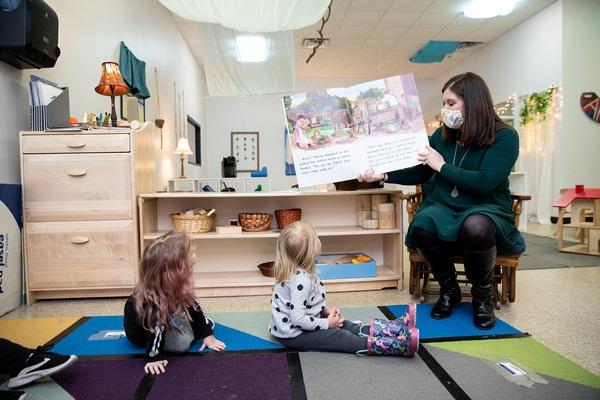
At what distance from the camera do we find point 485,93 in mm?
1978

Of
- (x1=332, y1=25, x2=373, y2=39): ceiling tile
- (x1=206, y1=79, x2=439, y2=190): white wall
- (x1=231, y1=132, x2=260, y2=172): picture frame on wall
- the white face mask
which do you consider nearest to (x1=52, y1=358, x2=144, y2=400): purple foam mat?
the white face mask

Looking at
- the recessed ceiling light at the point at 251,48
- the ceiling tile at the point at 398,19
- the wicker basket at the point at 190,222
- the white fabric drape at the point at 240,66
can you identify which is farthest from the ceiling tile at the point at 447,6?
the wicker basket at the point at 190,222

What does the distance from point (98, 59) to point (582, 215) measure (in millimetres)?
4869

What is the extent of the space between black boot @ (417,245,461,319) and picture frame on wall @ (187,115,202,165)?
5.42m

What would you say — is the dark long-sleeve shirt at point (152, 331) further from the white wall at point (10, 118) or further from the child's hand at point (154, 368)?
the white wall at point (10, 118)

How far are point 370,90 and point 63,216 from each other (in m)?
2.00

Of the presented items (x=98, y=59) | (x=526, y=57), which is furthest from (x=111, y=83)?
(x=526, y=57)

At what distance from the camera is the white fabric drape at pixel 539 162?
19.4 ft

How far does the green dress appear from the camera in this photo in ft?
6.33

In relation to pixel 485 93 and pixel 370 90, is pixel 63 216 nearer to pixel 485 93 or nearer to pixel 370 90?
pixel 370 90

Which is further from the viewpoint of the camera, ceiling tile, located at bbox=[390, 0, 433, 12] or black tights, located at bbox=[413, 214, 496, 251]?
ceiling tile, located at bbox=[390, 0, 433, 12]

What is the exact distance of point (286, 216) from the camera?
2.63m

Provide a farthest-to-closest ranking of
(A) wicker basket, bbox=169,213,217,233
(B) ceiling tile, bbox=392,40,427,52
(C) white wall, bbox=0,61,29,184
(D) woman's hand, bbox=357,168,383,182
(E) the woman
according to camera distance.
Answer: (B) ceiling tile, bbox=392,40,427,52, (A) wicker basket, bbox=169,213,217,233, (C) white wall, bbox=0,61,29,184, (D) woman's hand, bbox=357,168,383,182, (E) the woman

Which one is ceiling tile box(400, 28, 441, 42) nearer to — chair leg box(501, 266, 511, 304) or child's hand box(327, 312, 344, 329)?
chair leg box(501, 266, 511, 304)
